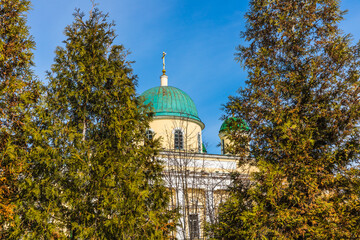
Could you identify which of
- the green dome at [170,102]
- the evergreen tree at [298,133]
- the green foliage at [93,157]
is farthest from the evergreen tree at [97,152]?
the green dome at [170,102]

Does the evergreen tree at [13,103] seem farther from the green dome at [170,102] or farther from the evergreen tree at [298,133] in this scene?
the green dome at [170,102]

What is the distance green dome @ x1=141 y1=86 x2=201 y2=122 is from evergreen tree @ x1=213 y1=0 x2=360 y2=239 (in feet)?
41.1

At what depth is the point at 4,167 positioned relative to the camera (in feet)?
24.8

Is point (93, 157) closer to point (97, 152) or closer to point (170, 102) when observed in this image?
point (97, 152)

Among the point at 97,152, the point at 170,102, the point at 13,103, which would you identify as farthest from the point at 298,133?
the point at 170,102

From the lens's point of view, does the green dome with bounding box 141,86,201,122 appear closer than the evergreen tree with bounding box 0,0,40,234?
No

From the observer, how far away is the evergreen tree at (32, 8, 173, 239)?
729 cm

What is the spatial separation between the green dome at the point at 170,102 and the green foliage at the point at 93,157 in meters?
12.6

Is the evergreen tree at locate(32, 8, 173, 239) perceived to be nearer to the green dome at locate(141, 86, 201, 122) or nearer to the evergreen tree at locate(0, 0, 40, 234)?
the evergreen tree at locate(0, 0, 40, 234)

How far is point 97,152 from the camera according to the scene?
7766mm

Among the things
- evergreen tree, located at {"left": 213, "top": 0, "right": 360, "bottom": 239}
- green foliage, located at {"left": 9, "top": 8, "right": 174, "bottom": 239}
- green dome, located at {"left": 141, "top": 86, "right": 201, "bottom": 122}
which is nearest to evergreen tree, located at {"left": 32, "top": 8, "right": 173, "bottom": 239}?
green foliage, located at {"left": 9, "top": 8, "right": 174, "bottom": 239}

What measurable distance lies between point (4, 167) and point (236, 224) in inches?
205

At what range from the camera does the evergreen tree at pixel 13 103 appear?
743cm

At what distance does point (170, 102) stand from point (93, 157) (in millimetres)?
14498
